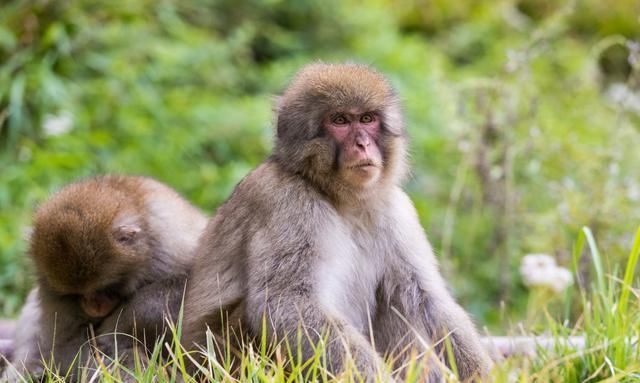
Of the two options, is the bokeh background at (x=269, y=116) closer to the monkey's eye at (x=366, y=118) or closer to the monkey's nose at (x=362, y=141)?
the monkey's eye at (x=366, y=118)

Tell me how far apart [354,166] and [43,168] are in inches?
169

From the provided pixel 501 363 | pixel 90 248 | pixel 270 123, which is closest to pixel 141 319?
pixel 90 248

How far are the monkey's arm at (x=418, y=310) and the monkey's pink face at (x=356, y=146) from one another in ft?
1.50

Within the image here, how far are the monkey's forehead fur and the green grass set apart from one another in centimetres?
109

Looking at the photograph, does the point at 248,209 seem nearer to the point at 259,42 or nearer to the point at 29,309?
the point at 29,309

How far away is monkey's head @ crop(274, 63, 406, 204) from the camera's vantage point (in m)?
4.27

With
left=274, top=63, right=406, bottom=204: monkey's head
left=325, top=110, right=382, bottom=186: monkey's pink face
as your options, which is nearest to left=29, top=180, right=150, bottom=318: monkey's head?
left=274, top=63, right=406, bottom=204: monkey's head

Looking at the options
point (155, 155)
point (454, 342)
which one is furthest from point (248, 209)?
point (155, 155)

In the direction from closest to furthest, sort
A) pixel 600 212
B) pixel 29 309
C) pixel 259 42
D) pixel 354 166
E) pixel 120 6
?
1. pixel 354 166
2. pixel 29 309
3. pixel 600 212
4. pixel 120 6
5. pixel 259 42

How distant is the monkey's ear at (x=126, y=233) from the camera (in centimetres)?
464

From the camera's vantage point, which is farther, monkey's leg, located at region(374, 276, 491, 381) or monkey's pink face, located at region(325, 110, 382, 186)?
monkey's leg, located at region(374, 276, 491, 381)

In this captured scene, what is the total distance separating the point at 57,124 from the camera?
26.8 feet

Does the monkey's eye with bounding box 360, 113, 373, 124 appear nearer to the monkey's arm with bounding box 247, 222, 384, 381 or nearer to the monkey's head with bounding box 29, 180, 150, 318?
the monkey's arm with bounding box 247, 222, 384, 381

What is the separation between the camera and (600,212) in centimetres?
696
